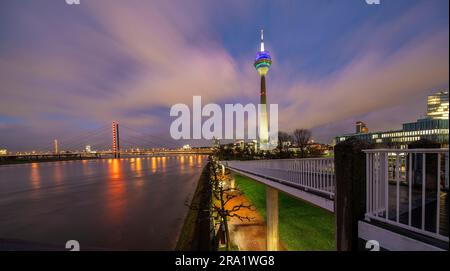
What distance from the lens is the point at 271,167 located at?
9.09 m

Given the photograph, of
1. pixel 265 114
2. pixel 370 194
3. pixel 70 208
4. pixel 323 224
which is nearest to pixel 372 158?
pixel 370 194

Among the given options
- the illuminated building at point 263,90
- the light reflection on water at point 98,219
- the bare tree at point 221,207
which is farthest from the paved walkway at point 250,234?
the illuminated building at point 263,90

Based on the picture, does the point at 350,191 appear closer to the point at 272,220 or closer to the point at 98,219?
the point at 272,220

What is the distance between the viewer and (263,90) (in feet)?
305

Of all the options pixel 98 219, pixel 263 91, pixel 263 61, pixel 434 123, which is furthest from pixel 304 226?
pixel 263 61

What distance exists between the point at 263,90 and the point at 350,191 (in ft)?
309

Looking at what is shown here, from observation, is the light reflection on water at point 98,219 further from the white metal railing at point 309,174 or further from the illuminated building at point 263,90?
the illuminated building at point 263,90

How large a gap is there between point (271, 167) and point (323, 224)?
6190 mm

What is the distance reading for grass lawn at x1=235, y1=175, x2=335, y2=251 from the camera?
1042cm

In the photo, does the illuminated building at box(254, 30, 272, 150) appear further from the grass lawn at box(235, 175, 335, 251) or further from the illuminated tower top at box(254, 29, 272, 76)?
the grass lawn at box(235, 175, 335, 251)

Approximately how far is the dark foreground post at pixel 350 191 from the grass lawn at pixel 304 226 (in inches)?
281

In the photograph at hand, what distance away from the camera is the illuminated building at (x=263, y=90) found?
90375 millimetres
